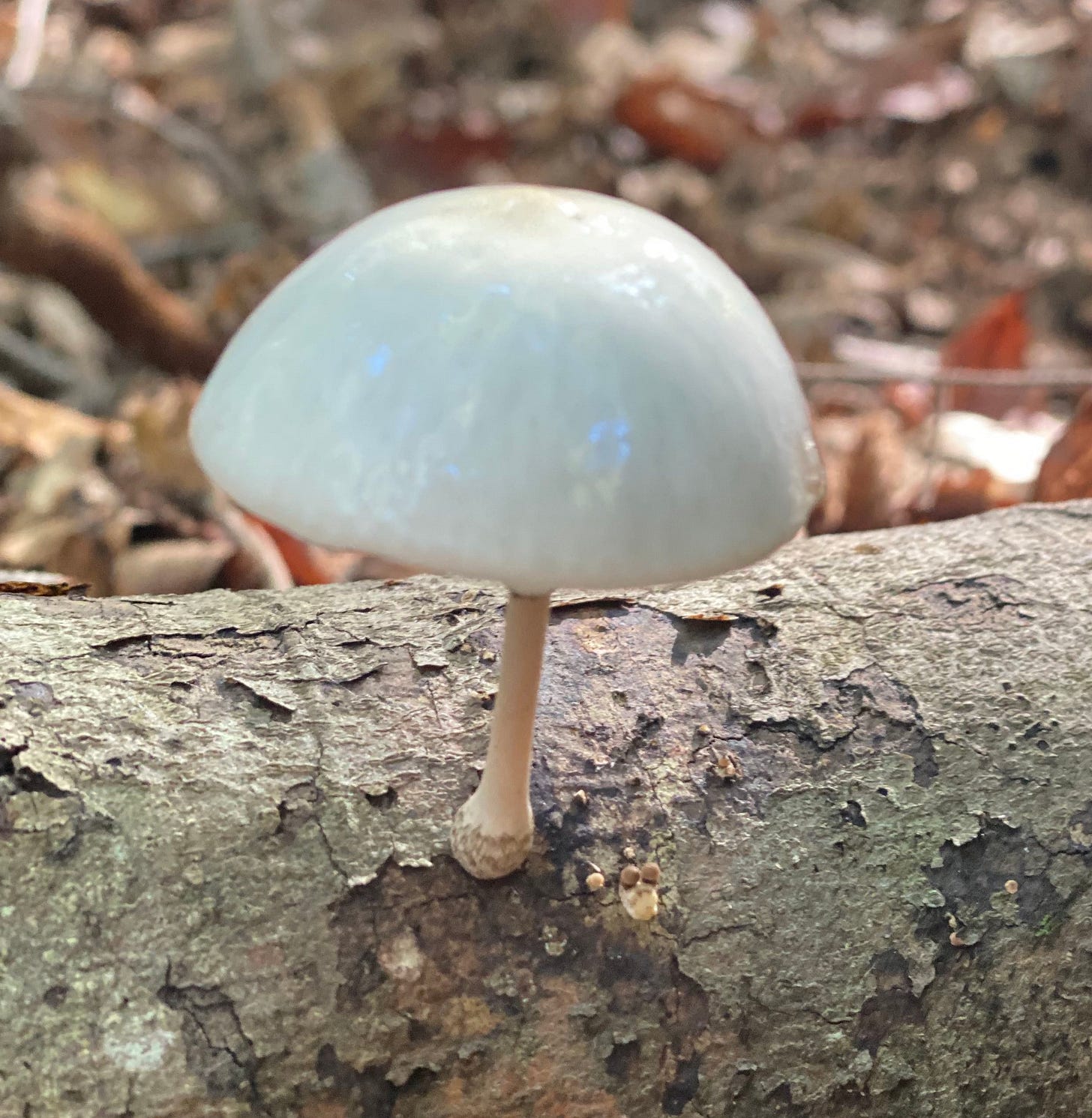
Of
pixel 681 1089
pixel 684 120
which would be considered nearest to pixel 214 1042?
pixel 681 1089

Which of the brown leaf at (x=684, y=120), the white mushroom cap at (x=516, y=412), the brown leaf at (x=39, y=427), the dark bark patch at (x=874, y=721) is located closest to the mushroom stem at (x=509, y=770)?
the white mushroom cap at (x=516, y=412)

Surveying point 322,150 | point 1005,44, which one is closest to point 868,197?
point 1005,44

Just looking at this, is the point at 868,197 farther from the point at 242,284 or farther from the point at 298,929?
the point at 298,929

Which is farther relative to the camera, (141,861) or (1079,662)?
(1079,662)

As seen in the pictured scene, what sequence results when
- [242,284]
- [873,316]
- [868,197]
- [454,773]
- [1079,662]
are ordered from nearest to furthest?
[454,773] < [1079,662] < [242,284] < [873,316] < [868,197]

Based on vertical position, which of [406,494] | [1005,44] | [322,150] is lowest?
[322,150]

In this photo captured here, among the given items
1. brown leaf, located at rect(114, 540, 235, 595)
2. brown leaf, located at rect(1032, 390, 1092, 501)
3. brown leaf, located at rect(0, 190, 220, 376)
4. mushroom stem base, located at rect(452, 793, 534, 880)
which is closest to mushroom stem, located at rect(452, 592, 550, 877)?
mushroom stem base, located at rect(452, 793, 534, 880)

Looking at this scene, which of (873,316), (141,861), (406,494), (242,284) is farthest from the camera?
(873,316)
